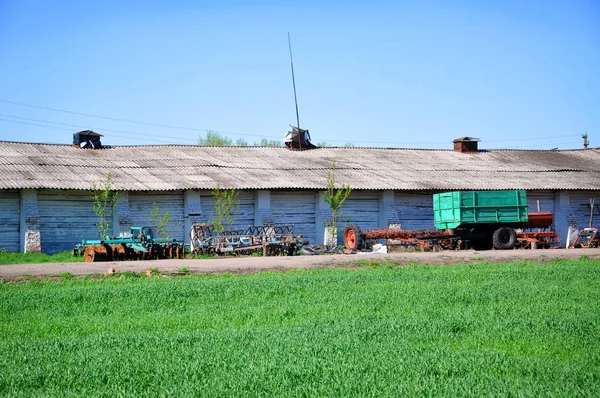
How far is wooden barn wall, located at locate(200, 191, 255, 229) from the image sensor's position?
32000 millimetres

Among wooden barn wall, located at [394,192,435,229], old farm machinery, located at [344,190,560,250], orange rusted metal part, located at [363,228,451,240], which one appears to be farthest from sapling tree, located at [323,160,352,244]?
wooden barn wall, located at [394,192,435,229]

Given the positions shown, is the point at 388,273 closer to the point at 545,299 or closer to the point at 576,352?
the point at 545,299

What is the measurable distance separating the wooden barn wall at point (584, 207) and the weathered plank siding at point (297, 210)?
14668 millimetres

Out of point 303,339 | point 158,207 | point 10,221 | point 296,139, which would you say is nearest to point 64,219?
point 10,221

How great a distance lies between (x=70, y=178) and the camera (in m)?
30.4

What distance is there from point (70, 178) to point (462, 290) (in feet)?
69.0

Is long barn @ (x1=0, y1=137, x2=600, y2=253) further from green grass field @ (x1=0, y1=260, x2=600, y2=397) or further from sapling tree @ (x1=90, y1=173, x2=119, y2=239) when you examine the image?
green grass field @ (x1=0, y1=260, x2=600, y2=397)

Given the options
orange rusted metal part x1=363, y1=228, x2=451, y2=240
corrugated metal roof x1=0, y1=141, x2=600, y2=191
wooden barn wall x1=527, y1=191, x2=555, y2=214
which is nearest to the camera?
orange rusted metal part x1=363, y1=228, x2=451, y2=240

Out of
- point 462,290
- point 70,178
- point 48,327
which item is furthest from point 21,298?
point 70,178

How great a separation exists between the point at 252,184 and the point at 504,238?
10955 millimetres

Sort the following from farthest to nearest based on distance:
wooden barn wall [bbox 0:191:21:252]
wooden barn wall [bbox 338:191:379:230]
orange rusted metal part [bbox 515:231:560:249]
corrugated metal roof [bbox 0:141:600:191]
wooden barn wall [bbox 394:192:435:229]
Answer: wooden barn wall [bbox 394:192:435:229] < wooden barn wall [bbox 338:191:379:230] < corrugated metal roof [bbox 0:141:600:191] < orange rusted metal part [bbox 515:231:560:249] < wooden barn wall [bbox 0:191:21:252]

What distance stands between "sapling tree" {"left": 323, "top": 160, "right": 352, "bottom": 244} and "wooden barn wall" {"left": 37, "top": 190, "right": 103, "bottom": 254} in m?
9.51

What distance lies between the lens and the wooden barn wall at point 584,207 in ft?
127

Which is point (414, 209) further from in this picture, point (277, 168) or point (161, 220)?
point (161, 220)
